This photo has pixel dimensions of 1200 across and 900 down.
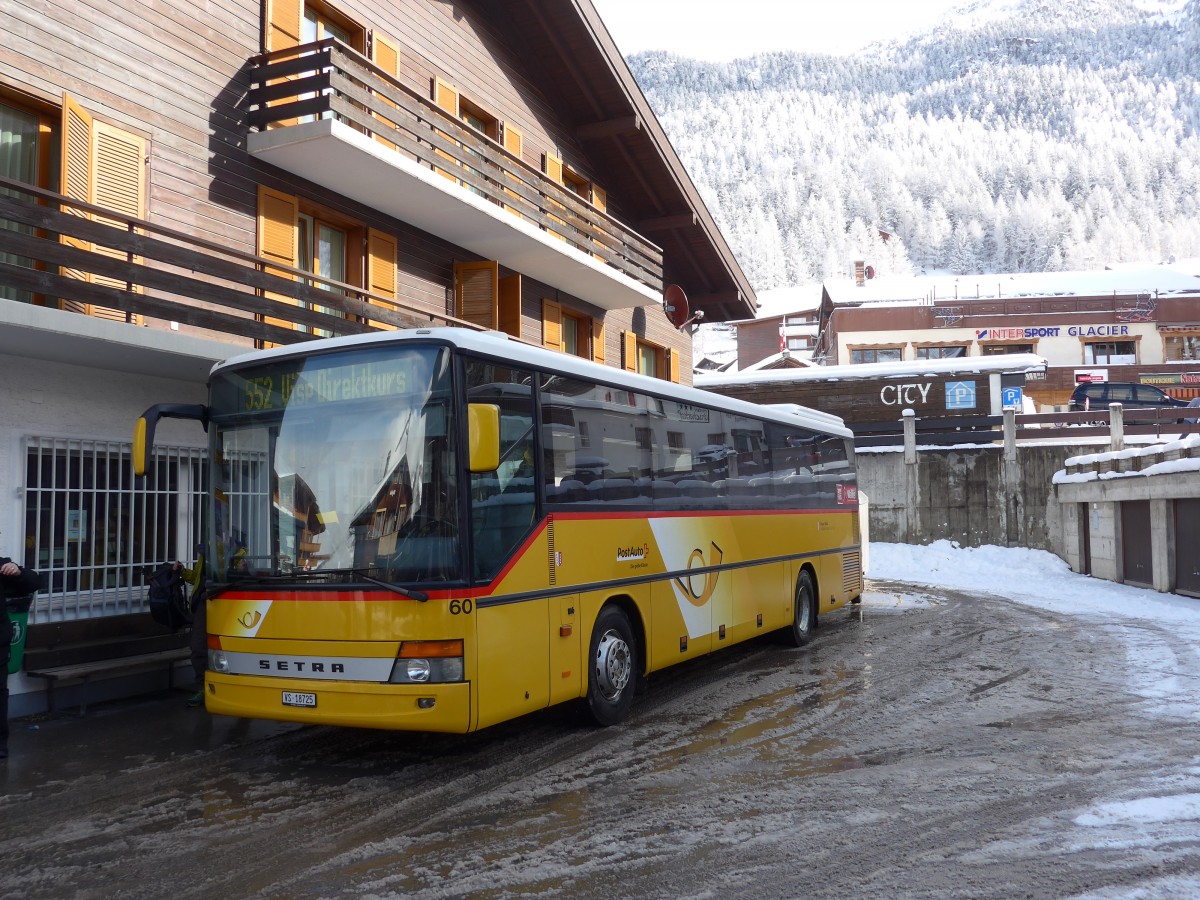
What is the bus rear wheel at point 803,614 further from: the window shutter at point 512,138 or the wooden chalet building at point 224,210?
the window shutter at point 512,138

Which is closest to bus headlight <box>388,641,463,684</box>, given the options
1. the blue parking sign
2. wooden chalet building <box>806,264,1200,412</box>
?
the blue parking sign

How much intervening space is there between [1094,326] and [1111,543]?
33.9 metres

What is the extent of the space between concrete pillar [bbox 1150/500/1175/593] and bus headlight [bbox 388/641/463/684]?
16127mm

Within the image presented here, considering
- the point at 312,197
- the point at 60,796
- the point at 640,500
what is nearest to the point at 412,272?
the point at 312,197

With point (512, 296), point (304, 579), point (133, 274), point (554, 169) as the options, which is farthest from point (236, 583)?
point (554, 169)

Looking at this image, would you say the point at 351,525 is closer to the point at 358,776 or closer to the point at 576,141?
the point at 358,776

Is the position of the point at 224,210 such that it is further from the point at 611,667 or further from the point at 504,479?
the point at 611,667

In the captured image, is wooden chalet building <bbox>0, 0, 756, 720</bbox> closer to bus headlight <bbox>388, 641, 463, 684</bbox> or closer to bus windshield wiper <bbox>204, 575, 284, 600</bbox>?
bus windshield wiper <bbox>204, 575, 284, 600</bbox>

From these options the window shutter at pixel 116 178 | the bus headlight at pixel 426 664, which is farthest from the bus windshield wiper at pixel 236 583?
the window shutter at pixel 116 178

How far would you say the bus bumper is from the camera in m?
6.75

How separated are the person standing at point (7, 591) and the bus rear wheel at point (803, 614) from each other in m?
9.00

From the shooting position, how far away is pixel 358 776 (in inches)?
283

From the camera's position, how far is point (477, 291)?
17.0 meters

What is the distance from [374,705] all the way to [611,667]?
8.11 ft
